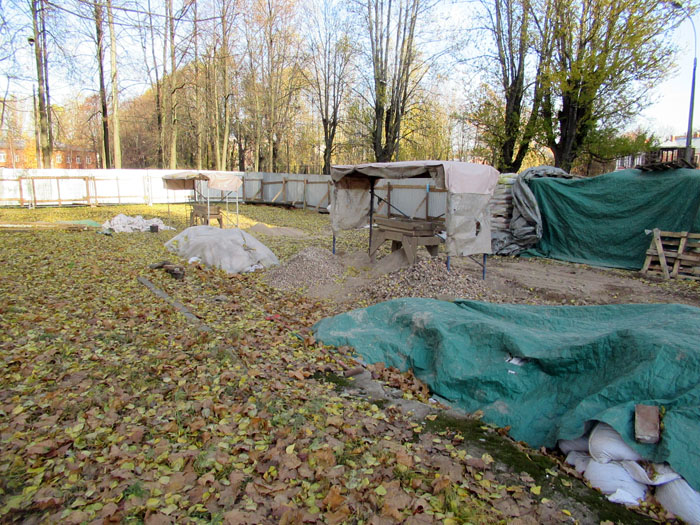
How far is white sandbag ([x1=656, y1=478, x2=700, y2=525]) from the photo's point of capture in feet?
8.82

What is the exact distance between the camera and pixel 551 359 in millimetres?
4066

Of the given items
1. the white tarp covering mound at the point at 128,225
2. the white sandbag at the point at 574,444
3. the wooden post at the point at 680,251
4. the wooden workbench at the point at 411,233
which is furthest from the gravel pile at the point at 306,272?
the white tarp covering mound at the point at 128,225

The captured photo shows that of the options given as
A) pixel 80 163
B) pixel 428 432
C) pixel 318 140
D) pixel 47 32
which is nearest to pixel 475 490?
pixel 428 432

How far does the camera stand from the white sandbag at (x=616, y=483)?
9.53 feet

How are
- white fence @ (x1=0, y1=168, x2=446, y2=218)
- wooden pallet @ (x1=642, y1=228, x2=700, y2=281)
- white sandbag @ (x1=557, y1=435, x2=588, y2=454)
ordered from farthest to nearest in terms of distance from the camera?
white fence @ (x1=0, y1=168, x2=446, y2=218) → wooden pallet @ (x1=642, y1=228, x2=700, y2=281) → white sandbag @ (x1=557, y1=435, x2=588, y2=454)

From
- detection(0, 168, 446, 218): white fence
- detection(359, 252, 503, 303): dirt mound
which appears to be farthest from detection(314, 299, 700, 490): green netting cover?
detection(0, 168, 446, 218): white fence

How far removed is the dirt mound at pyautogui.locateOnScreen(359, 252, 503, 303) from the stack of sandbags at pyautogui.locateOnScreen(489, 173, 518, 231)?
4.86 meters

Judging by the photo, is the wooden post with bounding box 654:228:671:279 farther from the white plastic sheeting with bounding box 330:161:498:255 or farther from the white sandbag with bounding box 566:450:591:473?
the white sandbag with bounding box 566:450:591:473

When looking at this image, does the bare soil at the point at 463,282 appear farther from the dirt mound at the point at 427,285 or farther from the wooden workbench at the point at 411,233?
the wooden workbench at the point at 411,233

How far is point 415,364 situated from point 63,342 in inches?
161

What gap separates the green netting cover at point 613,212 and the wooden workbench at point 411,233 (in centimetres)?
453

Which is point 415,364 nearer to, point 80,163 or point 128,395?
point 128,395

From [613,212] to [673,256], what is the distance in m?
1.91

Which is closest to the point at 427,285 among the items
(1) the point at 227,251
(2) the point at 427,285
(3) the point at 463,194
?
(2) the point at 427,285
